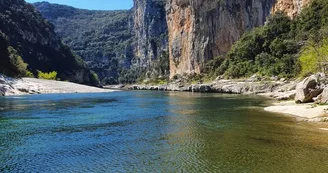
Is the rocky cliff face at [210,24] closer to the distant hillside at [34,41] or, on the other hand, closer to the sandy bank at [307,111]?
the distant hillside at [34,41]

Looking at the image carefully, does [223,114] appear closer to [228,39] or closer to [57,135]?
[57,135]

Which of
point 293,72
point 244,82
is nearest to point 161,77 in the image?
point 244,82

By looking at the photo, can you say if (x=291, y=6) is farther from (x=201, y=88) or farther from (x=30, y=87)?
(x=30, y=87)

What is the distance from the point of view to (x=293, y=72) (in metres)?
77.7

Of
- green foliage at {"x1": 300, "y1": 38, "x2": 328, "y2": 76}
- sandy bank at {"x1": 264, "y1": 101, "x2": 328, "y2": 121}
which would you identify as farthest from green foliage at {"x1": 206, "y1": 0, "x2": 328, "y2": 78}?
sandy bank at {"x1": 264, "y1": 101, "x2": 328, "y2": 121}

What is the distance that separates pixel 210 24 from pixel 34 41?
90187 mm

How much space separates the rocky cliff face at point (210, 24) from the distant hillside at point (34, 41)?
213 feet

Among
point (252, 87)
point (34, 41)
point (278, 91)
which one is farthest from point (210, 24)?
point (34, 41)

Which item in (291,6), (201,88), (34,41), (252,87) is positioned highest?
(34,41)

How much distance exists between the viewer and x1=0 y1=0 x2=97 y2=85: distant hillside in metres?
154

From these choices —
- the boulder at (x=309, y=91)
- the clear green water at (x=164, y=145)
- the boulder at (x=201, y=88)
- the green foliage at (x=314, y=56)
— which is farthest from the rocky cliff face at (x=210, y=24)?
the clear green water at (x=164, y=145)

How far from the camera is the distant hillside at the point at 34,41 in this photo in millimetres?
153625

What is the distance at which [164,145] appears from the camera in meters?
23.4

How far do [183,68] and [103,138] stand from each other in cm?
13247
